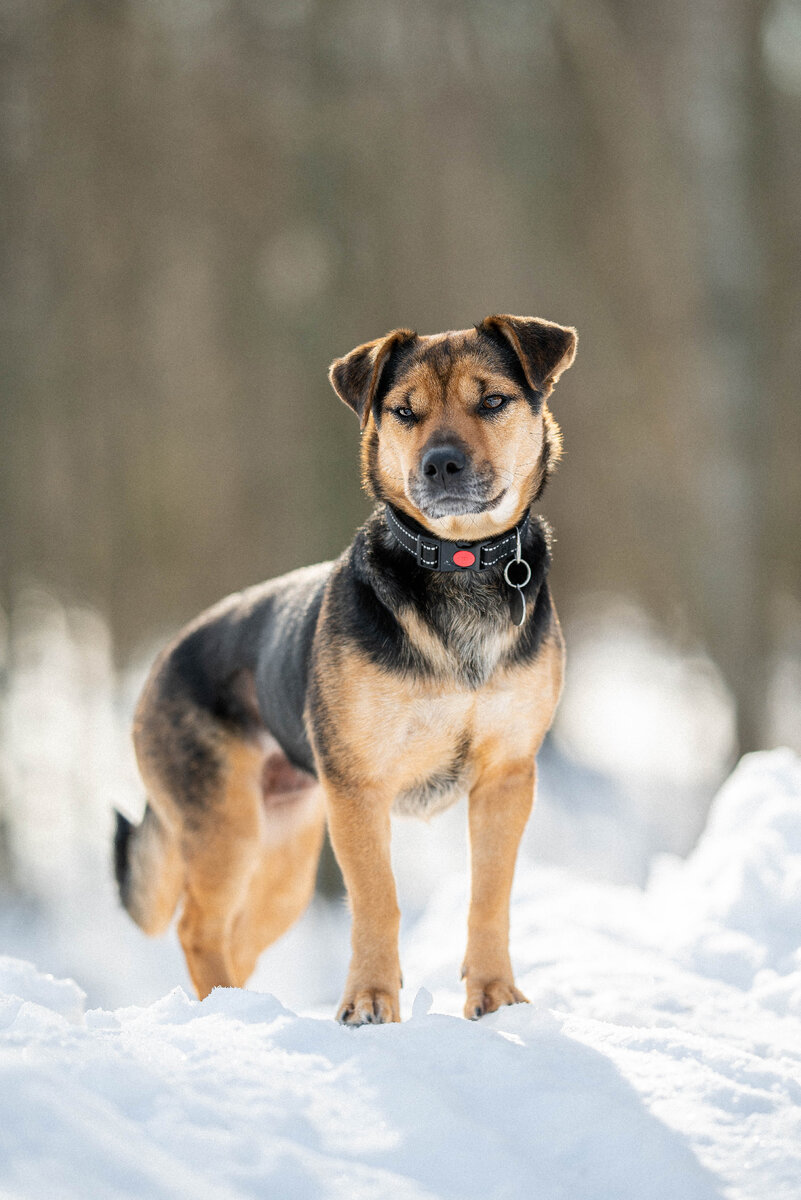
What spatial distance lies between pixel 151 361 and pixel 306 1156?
7370mm

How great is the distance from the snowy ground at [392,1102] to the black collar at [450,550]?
1.34 meters

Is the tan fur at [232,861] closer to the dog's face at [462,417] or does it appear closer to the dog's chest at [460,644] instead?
the dog's chest at [460,644]

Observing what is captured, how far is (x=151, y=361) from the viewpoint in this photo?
27.6ft

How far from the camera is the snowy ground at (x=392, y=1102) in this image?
184 centimetres

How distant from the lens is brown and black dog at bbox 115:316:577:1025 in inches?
130

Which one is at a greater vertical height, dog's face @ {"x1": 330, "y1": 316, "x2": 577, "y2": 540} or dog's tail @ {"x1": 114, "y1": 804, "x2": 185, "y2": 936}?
dog's face @ {"x1": 330, "y1": 316, "x2": 577, "y2": 540}

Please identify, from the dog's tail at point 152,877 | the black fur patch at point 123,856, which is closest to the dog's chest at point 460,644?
the dog's tail at point 152,877

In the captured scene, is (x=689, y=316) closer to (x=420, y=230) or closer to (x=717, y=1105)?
(x=420, y=230)

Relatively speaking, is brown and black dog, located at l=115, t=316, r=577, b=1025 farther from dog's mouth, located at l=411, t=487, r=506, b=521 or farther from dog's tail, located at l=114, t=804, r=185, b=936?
dog's tail, located at l=114, t=804, r=185, b=936

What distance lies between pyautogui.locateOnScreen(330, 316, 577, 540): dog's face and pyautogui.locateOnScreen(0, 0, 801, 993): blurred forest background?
4.41 m

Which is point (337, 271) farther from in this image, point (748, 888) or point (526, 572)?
point (748, 888)

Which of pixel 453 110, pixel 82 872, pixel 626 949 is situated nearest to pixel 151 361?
pixel 453 110

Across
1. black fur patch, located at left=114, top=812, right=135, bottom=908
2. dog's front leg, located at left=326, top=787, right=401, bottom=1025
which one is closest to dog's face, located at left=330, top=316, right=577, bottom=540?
dog's front leg, located at left=326, top=787, right=401, bottom=1025

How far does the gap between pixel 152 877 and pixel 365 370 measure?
8.00 feet
